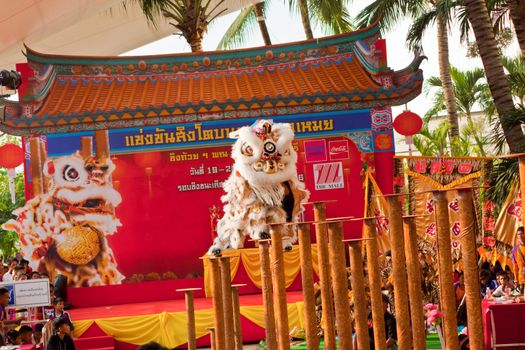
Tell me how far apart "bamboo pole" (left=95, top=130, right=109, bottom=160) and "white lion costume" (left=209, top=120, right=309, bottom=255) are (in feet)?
12.9

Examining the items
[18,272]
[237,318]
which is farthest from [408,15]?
[237,318]

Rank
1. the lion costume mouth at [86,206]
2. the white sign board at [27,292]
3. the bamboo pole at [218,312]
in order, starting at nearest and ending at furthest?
the bamboo pole at [218,312]
the white sign board at [27,292]
the lion costume mouth at [86,206]

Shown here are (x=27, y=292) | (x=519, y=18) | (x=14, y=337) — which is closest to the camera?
(x=14, y=337)

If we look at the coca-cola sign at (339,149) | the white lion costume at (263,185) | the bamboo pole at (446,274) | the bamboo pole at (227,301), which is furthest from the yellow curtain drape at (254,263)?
the bamboo pole at (446,274)

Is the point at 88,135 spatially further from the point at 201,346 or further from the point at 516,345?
the point at 516,345

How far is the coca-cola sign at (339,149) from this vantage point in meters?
13.3

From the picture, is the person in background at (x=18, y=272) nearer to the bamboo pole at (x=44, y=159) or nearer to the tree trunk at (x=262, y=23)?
the bamboo pole at (x=44, y=159)

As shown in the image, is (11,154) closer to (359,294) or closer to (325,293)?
(325,293)

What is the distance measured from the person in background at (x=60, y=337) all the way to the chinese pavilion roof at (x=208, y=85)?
4.55 m

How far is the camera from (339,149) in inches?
523

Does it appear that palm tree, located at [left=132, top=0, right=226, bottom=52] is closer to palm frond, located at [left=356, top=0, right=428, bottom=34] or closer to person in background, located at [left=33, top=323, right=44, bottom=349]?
palm frond, located at [left=356, top=0, right=428, bottom=34]

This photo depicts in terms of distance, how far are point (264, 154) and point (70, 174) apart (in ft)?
14.4

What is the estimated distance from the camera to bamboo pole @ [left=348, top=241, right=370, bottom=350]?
605 centimetres

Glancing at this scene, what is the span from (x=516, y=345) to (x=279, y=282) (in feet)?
6.39
